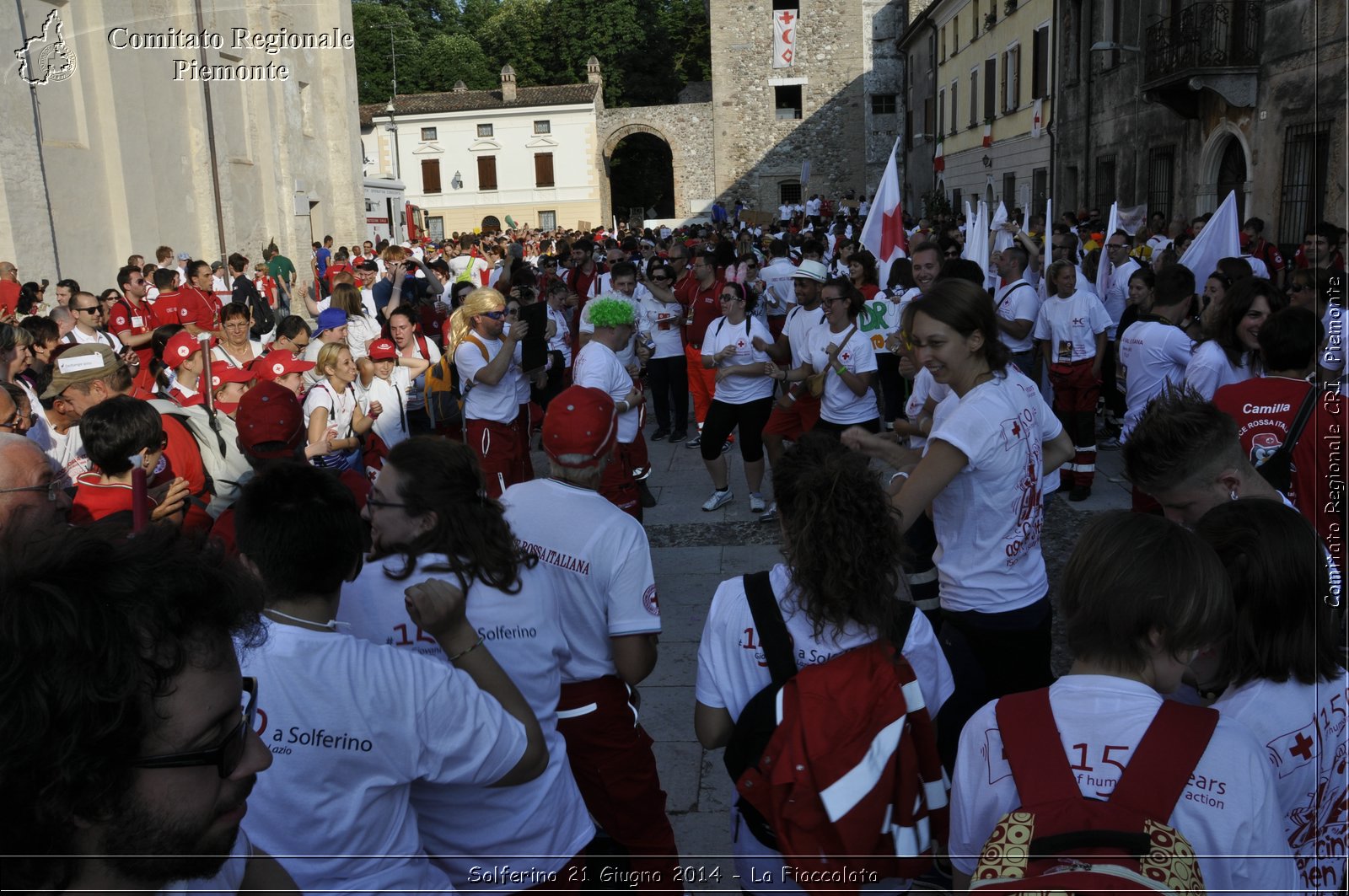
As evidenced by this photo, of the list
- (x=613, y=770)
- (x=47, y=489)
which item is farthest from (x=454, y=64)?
(x=613, y=770)

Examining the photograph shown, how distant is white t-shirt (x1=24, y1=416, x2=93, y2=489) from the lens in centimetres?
422

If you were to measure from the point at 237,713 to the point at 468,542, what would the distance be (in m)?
1.18

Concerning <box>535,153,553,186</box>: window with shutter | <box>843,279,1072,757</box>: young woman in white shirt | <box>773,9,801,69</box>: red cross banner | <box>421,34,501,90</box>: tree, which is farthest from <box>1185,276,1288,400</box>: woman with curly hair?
<box>421,34,501,90</box>: tree

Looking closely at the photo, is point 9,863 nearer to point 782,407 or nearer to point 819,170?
point 782,407

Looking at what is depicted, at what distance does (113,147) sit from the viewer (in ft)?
52.5

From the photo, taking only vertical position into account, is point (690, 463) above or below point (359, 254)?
below

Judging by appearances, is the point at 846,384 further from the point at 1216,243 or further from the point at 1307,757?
the point at 1307,757

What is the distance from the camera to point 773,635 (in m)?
2.32

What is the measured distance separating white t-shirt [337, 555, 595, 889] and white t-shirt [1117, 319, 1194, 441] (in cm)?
475

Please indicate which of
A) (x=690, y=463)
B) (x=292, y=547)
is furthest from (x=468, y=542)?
(x=690, y=463)

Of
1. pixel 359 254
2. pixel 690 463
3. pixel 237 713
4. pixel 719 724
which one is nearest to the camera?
pixel 237 713

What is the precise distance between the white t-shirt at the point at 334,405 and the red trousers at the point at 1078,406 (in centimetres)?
539

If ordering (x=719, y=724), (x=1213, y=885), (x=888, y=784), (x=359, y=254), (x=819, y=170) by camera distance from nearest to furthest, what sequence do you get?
(x=1213, y=885) → (x=888, y=784) → (x=719, y=724) → (x=359, y=254) → (x=819, y=170)

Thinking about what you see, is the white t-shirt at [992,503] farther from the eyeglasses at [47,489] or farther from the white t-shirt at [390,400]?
the white t-shirt at [390,400]
